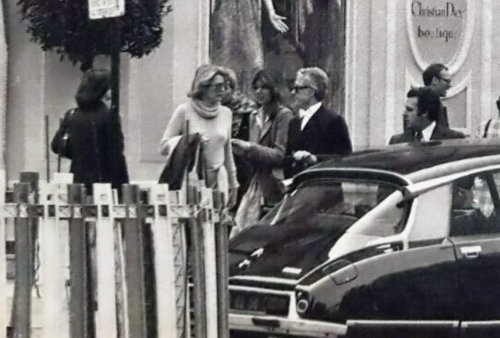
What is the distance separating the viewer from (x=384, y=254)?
7.72m

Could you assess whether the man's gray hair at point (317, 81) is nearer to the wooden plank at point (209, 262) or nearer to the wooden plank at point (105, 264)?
the wooden plank at point (209, 262)

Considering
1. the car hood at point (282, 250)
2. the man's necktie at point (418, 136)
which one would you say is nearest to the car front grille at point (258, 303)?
the car hood at point (282, 250)

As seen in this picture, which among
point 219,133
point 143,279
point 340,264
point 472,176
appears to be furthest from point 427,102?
point 143,279

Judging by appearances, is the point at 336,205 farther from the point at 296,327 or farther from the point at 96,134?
the point at 96,134

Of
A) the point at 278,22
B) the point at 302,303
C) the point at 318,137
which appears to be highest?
the point at 278,22

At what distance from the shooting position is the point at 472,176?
8.06 meters

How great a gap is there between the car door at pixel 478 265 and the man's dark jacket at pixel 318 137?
2072 mm

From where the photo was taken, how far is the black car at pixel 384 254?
7.58m

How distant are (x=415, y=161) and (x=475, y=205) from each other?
432 millimetres

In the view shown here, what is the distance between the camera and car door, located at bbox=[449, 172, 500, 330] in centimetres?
788

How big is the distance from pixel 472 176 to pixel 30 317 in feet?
8.69

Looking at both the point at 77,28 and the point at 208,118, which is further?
the point at 77,28

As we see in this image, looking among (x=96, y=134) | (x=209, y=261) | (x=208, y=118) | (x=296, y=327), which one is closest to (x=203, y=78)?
(x=208, y=118)

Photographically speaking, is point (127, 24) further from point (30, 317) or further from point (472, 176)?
point (30, 317)
